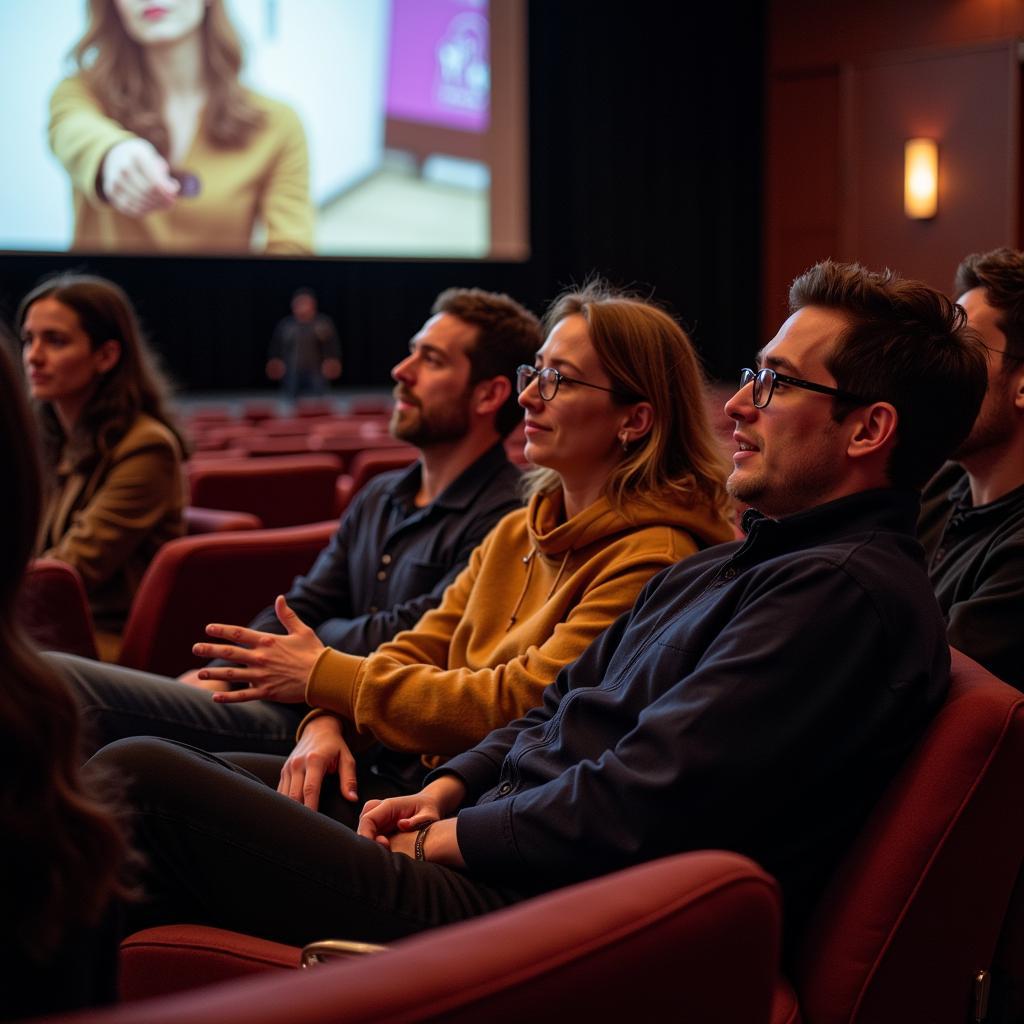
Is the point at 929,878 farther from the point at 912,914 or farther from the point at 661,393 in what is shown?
the point at 661,393

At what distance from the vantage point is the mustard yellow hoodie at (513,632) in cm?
193

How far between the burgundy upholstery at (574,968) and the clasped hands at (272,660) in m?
1.29

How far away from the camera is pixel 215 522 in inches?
130

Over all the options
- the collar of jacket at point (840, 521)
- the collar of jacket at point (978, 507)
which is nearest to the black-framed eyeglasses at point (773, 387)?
the collar of jacket at point (840, 521)

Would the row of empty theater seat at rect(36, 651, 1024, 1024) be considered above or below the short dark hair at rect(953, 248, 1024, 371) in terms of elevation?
below

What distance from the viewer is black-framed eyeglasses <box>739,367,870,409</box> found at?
1.58 m

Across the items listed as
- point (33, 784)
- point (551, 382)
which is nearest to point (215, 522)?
point (551, 382)

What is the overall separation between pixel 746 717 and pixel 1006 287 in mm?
1232

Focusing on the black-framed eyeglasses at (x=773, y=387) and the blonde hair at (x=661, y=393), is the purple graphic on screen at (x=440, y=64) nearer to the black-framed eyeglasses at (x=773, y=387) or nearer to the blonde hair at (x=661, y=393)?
the blonde hair at (x=661, y=393)

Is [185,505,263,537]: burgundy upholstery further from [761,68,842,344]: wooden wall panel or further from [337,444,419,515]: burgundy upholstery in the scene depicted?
[761,68,842,344]: wooden wall panel

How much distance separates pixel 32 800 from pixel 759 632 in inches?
31.3

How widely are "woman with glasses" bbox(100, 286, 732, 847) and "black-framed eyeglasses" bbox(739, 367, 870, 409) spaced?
1.27 ft

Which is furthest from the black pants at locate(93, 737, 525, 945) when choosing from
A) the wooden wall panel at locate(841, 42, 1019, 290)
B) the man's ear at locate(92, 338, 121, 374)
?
the wooden wall panel at locate(841, 42, 1019, 290)

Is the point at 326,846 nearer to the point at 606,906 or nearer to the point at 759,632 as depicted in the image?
the point at 759,632
